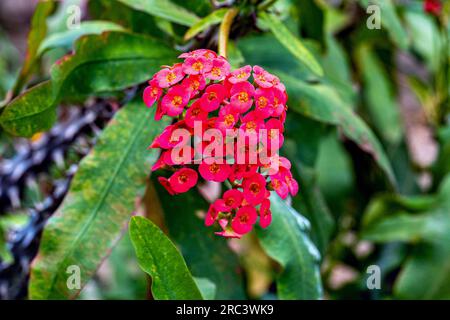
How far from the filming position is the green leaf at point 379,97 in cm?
188

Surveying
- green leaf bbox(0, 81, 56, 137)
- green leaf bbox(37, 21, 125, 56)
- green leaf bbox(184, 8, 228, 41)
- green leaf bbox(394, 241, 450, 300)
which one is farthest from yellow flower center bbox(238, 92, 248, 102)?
green leaf bbox(394, 241, 450, 300)

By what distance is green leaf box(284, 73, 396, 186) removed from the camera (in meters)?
1.21

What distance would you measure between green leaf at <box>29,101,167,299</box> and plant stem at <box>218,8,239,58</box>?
0.20 metres

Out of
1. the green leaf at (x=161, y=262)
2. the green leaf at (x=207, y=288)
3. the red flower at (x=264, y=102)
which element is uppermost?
the red flower at (x=264, y=102)

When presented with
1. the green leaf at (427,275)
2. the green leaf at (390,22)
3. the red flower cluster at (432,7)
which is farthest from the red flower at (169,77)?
the red flower cluster at (432,7)

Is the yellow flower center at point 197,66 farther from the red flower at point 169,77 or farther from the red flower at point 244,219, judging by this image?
the red flower at point 244,219

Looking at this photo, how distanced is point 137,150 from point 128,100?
122 mm

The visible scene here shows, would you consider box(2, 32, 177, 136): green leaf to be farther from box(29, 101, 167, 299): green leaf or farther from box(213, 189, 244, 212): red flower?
box(213, 189, 244, 212): red flower

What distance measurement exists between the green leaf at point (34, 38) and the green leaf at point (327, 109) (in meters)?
0.44

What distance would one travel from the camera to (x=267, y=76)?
83cm

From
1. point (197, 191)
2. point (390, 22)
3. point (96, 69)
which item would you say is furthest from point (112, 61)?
point (390, 22)

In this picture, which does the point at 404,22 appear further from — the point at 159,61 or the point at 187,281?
the point at 187,281

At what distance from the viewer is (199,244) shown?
3.91ft
